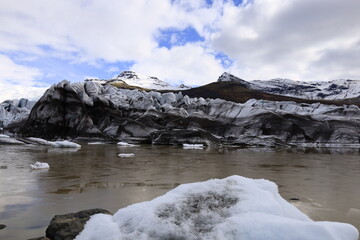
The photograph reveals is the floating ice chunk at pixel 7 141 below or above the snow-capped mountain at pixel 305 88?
below

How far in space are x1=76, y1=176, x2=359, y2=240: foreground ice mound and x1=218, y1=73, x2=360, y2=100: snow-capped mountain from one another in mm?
138208

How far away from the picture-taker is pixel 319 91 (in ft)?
506

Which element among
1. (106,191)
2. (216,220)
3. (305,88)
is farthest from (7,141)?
(305,88)

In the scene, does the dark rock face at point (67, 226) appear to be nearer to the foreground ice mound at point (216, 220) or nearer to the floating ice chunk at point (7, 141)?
the foreground ice mound at point (216, 220)

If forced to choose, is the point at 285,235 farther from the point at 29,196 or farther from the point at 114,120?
the point at 114,120

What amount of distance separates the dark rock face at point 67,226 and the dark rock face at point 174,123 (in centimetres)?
2537

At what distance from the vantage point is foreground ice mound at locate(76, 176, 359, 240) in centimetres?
313

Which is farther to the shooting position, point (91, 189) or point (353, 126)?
point (353, 126)

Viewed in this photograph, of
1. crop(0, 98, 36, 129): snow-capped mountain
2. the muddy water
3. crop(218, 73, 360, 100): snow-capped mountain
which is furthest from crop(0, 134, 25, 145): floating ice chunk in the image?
crop(218, 73, 360, 100): snow-capped mountain

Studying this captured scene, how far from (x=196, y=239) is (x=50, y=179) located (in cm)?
619

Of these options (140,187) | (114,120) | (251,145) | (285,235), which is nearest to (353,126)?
(251,145)

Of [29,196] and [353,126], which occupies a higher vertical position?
[353,126]

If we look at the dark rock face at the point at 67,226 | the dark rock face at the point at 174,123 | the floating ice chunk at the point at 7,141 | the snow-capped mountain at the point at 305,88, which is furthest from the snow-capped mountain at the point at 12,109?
the snow-capped mountain at the point at 305,88

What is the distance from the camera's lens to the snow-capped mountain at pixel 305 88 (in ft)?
470
